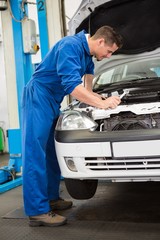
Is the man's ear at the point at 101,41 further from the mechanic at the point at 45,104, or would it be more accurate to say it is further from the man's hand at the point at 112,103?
the man's hand at the point at 112,103

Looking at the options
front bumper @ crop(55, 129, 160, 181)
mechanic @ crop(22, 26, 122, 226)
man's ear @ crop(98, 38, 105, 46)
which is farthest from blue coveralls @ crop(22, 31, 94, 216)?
front bumper @ crop(55, 129, 160, 181)

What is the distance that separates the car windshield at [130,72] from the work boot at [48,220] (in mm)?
1374

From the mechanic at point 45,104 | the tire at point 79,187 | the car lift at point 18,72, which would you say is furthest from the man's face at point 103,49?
the car lift at point 18,72

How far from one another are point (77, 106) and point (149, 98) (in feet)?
2.02

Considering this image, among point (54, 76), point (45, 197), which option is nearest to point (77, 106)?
point (54, 76)

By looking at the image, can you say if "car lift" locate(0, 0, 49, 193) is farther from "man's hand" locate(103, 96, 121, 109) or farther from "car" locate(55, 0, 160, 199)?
"man's hand" locate(103, 96, 121, 109)

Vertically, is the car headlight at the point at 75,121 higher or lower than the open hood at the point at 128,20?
lower

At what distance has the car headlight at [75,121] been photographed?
245 centimetres

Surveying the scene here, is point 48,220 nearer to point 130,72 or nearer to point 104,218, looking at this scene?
point 104,218

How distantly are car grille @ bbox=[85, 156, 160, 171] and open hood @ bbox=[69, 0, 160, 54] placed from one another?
159 cm

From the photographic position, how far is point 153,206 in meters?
2.90

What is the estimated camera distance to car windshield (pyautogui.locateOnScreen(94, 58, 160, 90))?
3.51m

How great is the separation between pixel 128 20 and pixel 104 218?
2085mm

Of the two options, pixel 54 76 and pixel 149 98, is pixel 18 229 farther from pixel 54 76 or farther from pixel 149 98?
pixel 149 98
